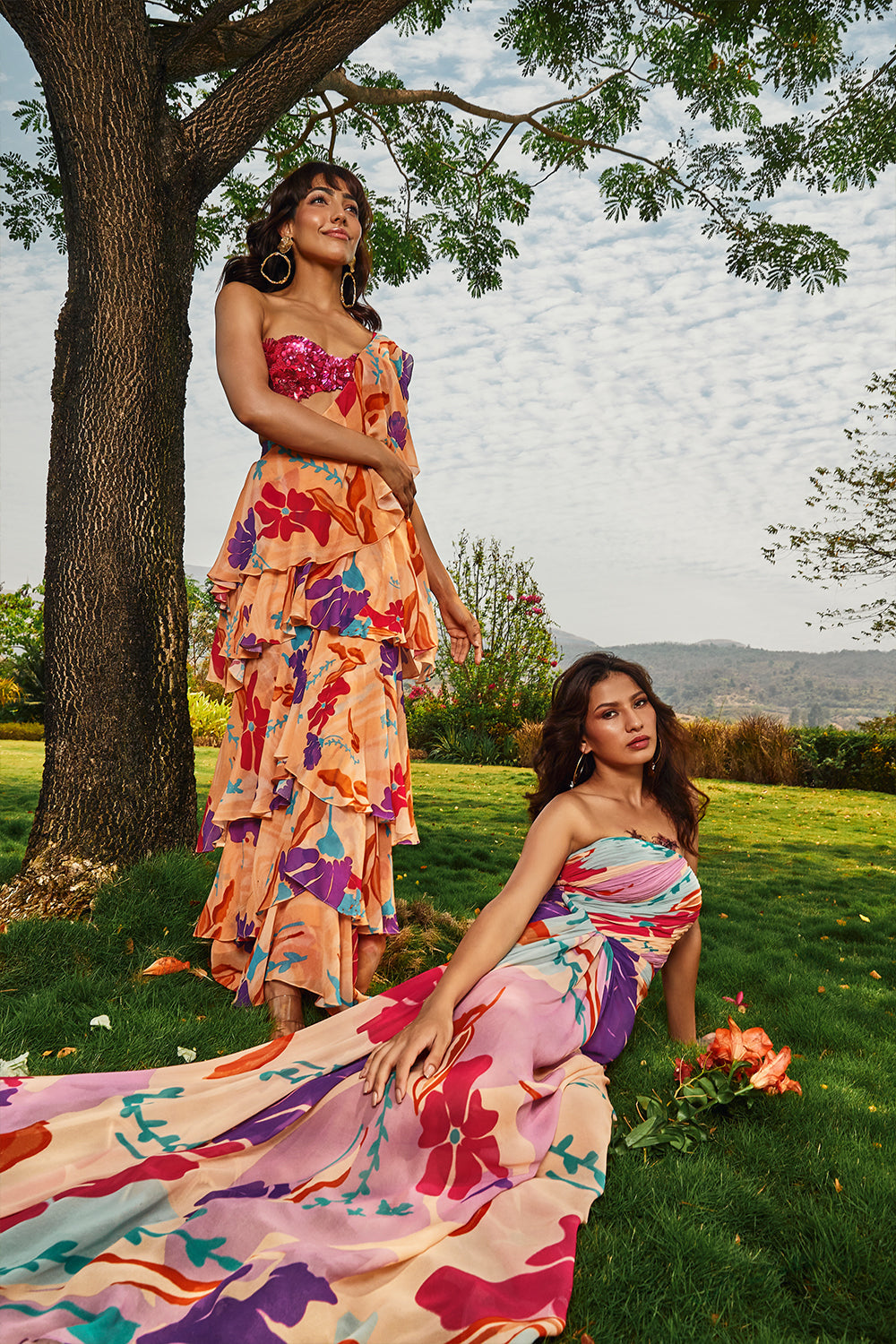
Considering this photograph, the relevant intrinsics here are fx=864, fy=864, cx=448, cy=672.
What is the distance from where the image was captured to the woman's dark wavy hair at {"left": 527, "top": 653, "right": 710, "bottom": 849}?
8.59ft

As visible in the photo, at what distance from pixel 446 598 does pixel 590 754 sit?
0.78 meters

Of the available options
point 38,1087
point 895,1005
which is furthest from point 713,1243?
point 895,1005

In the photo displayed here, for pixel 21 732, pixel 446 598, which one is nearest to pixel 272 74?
pixel 446 598

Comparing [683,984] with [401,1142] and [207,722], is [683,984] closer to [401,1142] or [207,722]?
[401,1142]

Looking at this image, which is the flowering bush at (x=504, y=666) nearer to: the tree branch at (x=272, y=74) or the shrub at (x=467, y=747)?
the shrub at (x=467, y=747)

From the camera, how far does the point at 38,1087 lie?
1.83 metres

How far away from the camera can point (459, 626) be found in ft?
10.3

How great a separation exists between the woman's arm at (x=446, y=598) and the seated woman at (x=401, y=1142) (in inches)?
26.6

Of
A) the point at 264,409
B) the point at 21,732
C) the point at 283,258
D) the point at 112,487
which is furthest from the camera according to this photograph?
the point at 21,732

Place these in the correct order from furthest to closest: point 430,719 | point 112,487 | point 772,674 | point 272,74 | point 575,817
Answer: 1. point 772,674
2. point 430,719
3. point 272,74
4. point 112,487
5. point 575,817

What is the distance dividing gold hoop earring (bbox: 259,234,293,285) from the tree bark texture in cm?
93

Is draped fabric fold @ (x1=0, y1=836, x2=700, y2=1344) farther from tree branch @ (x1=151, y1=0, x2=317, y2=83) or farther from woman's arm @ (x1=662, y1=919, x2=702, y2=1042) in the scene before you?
tree branch @ (x1=151, y1=0, x2=317, y2=83)

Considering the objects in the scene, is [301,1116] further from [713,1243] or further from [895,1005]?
[895,1005]

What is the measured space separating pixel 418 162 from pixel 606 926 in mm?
6797
